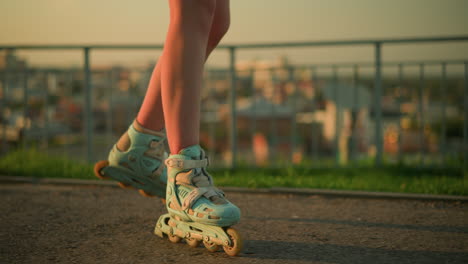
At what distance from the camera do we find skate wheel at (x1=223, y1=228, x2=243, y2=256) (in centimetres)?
170

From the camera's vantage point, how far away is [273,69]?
5.44 meters

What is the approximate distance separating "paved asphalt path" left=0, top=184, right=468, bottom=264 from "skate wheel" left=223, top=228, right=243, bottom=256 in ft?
0.09

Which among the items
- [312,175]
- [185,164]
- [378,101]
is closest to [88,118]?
Result: [312,175]

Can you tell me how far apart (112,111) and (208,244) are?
4453 mm

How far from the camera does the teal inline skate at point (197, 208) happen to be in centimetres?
173

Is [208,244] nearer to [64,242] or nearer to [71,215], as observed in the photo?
[64,242]

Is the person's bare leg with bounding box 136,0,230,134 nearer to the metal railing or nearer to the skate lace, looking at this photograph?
the skate lace

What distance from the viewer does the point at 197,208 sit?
180 centimetres

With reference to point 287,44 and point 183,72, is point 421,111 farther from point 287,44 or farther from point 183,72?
point 183,72

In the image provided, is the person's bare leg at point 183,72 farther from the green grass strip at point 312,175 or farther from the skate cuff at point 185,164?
the green grass strip at point 312,175

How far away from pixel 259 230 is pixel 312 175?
224 cm

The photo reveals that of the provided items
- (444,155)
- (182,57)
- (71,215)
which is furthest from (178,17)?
(444,155)

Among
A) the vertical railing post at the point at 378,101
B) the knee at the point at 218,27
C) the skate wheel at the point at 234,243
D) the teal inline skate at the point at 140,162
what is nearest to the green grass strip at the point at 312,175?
the vertical railing post at the point at 378,101

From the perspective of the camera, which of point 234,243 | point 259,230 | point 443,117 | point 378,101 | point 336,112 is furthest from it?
point 336,112
